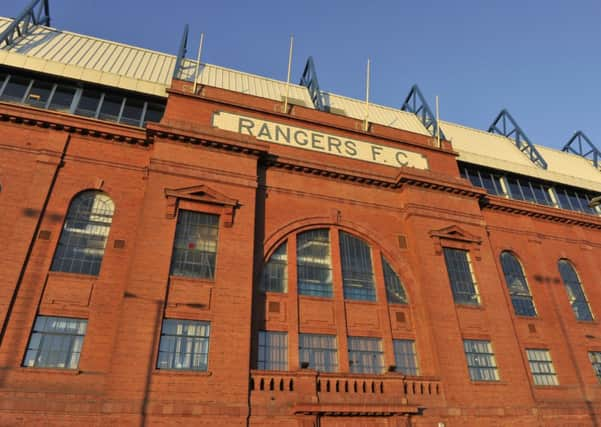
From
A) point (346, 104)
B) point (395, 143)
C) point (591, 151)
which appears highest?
point (591, 151)

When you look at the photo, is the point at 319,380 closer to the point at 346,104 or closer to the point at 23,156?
the point at 23,156

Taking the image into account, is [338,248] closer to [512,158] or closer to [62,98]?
[62,98]

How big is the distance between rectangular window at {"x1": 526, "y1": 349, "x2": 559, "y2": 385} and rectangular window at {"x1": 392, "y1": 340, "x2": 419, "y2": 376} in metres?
7.12

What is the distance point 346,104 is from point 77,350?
23.7m

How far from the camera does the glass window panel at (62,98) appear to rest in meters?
20.6

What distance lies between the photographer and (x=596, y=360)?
23.1m

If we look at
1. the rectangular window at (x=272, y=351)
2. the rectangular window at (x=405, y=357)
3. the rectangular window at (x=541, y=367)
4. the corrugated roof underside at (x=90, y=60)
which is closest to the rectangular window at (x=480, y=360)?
the rectangular window at (x=405, y=357)

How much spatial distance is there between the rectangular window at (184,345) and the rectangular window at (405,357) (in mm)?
8558

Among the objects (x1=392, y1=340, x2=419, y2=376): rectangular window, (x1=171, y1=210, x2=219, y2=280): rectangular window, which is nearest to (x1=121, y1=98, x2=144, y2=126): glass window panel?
(x1=171, y1=210, x2=219, y2=280): rectangular window

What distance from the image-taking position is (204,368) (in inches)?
599

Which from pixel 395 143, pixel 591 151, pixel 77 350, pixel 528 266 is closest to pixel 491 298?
pixel 528 266

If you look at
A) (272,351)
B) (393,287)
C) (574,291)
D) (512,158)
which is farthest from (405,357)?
(512,158)

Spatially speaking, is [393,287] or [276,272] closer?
[276,272]

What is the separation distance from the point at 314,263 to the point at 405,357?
5917 mm
